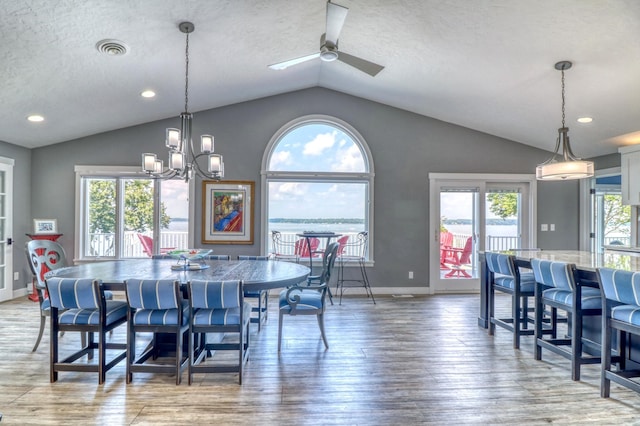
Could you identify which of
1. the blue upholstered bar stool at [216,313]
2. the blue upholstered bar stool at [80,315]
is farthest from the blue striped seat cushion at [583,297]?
the blue upholstered bar stool at [80,315]

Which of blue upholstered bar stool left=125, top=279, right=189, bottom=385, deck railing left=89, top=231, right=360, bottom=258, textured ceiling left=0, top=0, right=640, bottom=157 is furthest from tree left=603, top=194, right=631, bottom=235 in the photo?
blue upholstered bar stool left=125, top=279, right=189, bottom=385

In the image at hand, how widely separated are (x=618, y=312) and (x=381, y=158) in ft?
12.9

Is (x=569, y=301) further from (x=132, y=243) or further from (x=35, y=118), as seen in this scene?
(x=35, y=118)

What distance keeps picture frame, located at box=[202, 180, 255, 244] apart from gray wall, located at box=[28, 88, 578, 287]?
0.12 m

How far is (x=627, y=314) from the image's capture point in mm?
2359

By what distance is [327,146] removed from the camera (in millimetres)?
5875

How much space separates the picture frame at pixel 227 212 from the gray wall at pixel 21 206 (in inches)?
97.8

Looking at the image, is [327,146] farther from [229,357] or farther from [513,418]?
[513,418]

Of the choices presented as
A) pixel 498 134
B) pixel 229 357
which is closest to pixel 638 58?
pixel 498 134

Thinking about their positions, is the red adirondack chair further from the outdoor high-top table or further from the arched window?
the outdoor high-top table

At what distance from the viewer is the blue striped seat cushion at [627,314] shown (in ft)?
7.53

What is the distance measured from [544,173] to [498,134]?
2718 mm

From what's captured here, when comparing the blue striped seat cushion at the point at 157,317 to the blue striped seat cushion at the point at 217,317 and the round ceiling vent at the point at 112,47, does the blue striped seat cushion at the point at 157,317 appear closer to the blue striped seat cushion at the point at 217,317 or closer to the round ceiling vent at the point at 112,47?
the blue striped seat cushion at the point at 217,317

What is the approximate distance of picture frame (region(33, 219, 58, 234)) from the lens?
5218mm
